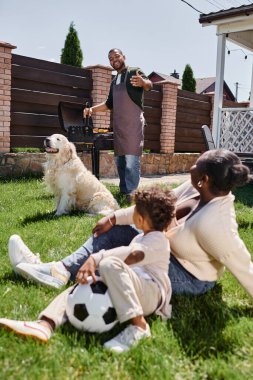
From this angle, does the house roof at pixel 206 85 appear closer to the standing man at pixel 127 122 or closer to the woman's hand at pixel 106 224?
the standing man at pixel 127 122

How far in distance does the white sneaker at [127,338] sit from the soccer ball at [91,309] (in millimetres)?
109

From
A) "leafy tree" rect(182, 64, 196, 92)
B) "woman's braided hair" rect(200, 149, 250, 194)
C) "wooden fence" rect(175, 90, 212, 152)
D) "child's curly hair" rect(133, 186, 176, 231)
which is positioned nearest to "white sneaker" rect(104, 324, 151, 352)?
"child's curly hair" rect(133, 186, 176, 231)

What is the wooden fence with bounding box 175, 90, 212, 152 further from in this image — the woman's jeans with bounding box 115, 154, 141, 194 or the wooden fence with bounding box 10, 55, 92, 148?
the woman's jeans with bounding box 115, 154, 141, 194

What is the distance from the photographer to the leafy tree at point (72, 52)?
15.6 m

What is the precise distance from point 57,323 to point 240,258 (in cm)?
116

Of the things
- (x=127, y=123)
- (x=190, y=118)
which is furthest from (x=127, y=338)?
(x=190, y=118)

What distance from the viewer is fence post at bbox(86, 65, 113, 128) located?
11.0 m

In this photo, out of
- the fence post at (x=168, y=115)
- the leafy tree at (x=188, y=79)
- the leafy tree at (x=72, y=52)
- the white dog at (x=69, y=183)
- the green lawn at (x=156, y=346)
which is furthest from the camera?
the leafy tree at (x=188, y=79)

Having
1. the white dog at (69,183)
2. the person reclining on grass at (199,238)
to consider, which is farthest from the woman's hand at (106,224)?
the white dog at (69,183)

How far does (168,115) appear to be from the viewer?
13.2 m

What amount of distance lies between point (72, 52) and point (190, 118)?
498 cm

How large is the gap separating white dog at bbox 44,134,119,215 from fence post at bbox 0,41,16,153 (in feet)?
12.0

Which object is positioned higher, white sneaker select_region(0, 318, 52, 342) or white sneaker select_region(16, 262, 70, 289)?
white sneaker select_region(16, 262, 70, 289)

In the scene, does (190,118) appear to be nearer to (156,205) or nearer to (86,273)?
(156,205)
